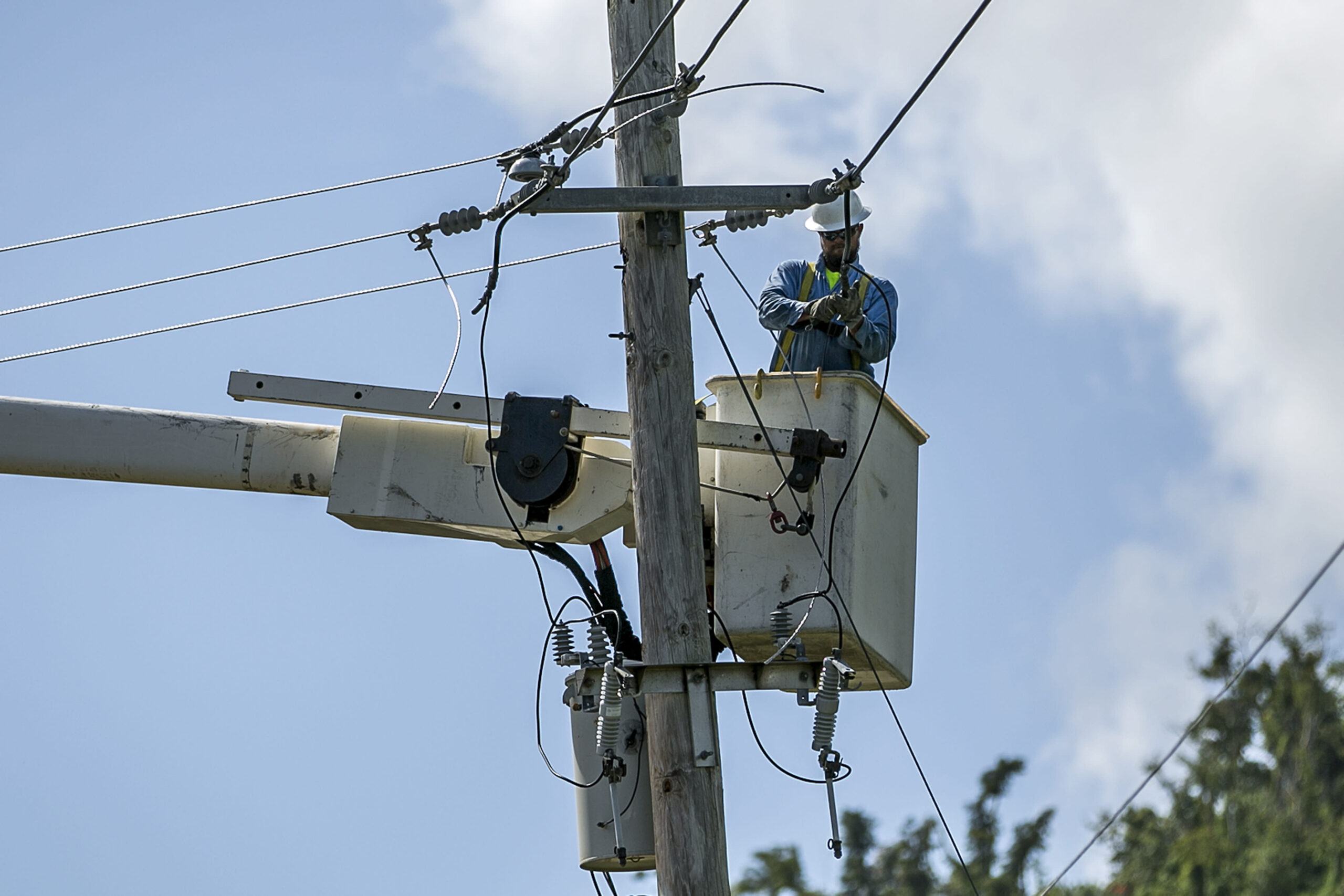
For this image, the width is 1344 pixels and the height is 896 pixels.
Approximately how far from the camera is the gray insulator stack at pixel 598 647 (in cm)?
622

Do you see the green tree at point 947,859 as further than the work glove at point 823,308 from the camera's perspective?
Yes

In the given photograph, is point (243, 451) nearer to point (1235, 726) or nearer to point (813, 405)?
point (813, 405)

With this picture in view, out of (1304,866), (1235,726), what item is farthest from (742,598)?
(1235,726)

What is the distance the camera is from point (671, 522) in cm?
631

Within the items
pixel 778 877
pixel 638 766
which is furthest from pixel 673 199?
pixel 778 877

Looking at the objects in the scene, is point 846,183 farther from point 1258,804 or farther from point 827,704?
point 1258,804

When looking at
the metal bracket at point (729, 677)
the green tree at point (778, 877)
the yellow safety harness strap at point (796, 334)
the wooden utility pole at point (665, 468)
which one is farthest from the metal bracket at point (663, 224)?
the green tree at point (778, 877)

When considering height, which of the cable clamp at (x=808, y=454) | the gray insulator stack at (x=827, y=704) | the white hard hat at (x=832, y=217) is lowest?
the gray insulator stack at (x=827, y=704)

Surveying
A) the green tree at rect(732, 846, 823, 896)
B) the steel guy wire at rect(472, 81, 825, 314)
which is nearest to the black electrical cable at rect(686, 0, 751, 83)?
the steel guy wire at rect(472, 81, 825, 314)

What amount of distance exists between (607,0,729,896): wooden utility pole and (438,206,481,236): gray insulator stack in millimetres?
604

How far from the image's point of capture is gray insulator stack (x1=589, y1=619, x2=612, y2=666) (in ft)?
20.4

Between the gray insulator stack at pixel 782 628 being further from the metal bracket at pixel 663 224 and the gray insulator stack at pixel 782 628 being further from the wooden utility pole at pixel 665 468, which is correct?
the metal bracket at pixel 663 224

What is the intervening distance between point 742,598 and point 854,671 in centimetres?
57

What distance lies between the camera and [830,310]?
6.93m
